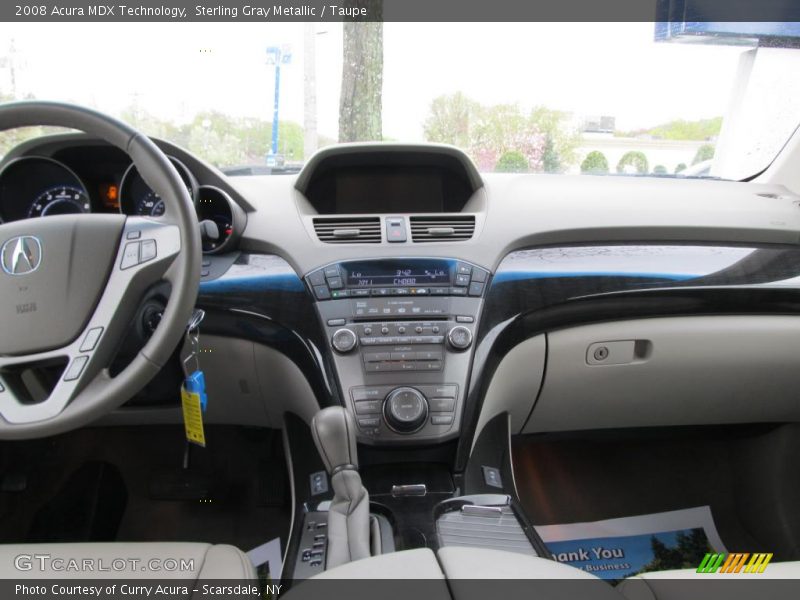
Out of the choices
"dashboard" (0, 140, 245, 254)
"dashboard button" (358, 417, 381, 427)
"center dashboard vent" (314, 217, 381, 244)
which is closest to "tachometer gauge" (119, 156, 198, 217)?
"dashboard" (0, 140, 245, 254)

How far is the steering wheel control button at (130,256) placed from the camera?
3.78ft

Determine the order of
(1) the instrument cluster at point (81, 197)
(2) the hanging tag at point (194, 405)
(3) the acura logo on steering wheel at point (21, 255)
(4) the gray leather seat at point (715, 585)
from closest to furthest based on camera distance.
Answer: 1. (4) the gray leather seat at point (715, 585)
2. (3) the acura logo on steering wheel at point (21, 255)
3. (2) the hanging tag at point (194, 405)
4. (1) the instrument cluster at point (81, 197)

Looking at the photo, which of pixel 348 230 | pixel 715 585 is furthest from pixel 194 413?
pixel 715 585

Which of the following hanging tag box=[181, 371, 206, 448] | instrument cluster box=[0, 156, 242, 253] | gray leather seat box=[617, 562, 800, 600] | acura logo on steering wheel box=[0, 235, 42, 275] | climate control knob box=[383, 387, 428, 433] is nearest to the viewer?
gray leather seat box=[617, 562, 800, 600]

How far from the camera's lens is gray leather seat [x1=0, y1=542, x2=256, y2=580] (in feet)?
3.34

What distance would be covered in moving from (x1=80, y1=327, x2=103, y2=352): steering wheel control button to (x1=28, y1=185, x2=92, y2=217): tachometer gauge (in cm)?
57

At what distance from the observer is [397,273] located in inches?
61.5

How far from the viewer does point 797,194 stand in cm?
199

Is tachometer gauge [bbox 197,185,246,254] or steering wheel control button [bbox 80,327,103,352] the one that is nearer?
steering wheel control button [bbox 80,327,103,352]

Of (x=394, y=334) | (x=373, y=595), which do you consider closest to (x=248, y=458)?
(x=394, y=334)

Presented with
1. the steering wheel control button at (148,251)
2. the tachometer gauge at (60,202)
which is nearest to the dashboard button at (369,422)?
the steering wheel control button at (148,251)

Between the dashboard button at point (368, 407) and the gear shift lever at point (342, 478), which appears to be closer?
the gear shift lever at point (342, 478)

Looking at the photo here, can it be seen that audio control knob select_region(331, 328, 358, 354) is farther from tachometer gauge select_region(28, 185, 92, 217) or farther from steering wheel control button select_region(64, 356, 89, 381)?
tachometer gauge select_region(28, 185, 92, 217)

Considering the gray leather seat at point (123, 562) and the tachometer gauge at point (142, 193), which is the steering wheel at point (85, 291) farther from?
the tachometer gauge at point (142, 193)
